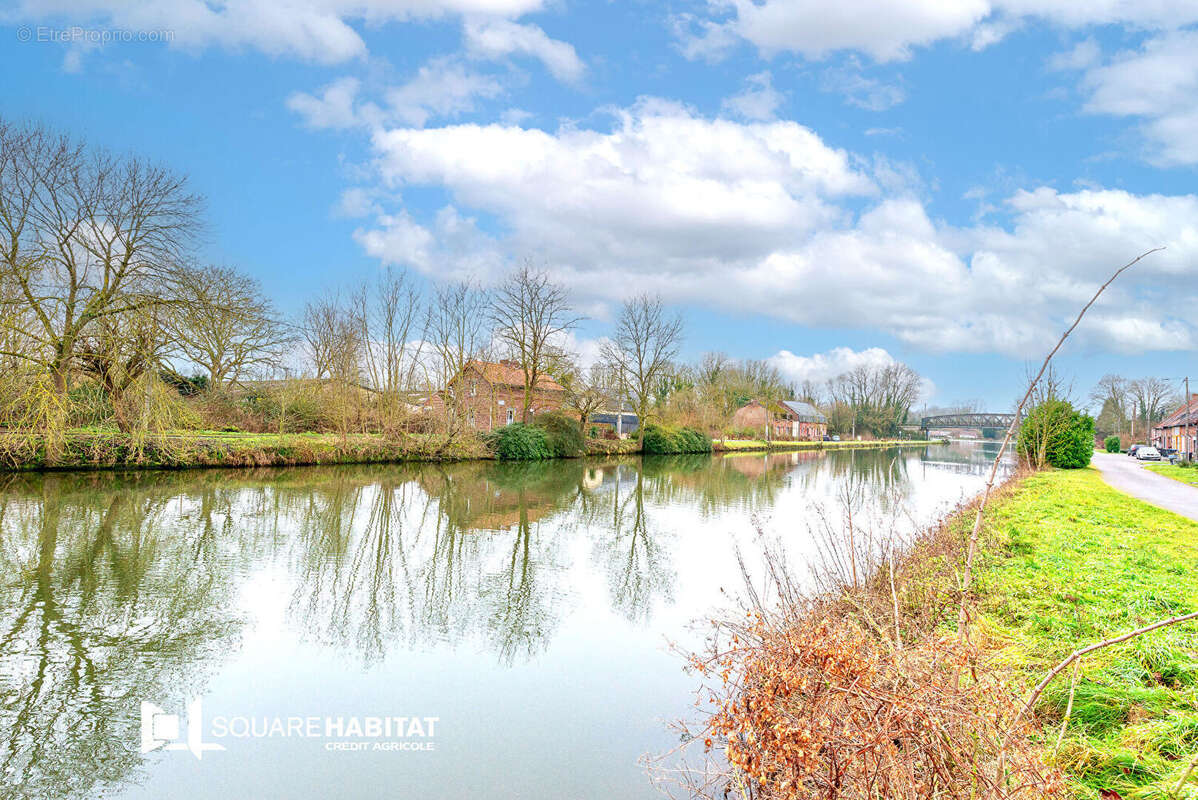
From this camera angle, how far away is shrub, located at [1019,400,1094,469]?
A: 24375 mm

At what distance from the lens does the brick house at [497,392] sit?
30.9 meters

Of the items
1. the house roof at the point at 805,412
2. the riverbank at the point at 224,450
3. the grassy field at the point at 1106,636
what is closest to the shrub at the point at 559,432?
the riverbank at the point at 224,450

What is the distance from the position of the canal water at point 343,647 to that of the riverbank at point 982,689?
42.5 inches

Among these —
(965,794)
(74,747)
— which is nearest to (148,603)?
(74,747)

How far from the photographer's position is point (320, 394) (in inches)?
1211

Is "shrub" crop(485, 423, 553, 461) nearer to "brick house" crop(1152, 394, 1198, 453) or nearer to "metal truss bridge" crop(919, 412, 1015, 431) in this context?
"brick house" crop(1152, 394, 1198, 453)

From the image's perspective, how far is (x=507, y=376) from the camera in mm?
35500

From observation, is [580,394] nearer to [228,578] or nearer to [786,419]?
[228,578]

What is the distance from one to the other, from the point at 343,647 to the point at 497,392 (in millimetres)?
34179

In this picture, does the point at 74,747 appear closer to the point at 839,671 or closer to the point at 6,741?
the point at 6,741

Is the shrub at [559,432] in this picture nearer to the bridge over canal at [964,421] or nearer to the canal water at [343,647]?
the canal water at [343,647]

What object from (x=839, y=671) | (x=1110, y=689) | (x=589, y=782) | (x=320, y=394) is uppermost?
(x=320, y=394)

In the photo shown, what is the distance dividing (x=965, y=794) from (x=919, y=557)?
5419mm

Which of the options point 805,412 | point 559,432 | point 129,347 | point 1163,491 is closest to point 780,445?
point 805,412
